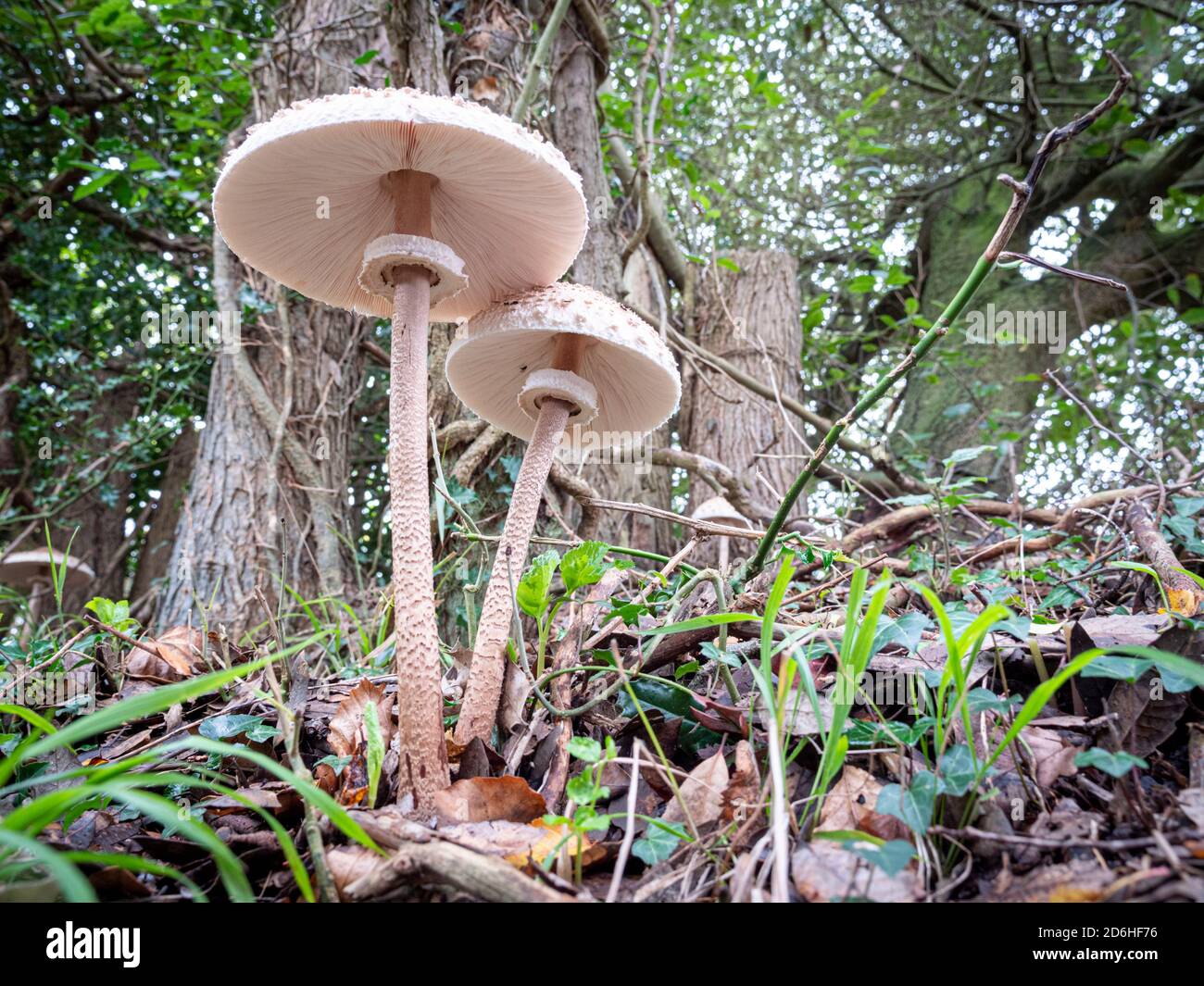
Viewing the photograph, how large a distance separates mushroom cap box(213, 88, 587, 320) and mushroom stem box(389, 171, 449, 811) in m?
0.14

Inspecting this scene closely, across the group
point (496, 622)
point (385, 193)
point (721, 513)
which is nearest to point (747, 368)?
point (721, 513)

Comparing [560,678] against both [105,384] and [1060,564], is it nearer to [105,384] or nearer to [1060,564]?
[1060,564]

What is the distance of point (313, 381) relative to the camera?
455cm

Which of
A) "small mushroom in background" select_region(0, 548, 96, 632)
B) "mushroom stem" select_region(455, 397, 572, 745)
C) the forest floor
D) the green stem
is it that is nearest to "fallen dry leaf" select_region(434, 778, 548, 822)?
the forest floor

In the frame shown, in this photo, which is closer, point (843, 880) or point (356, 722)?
point (843, 880)

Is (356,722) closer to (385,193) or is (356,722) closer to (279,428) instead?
(385,193)

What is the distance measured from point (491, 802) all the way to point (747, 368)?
176 inches

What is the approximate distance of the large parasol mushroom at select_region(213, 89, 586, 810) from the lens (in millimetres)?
1496

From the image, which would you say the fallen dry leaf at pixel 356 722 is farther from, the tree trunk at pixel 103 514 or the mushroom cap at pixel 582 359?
the tree trunk at pixel 103 514

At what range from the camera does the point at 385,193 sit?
6.31ft

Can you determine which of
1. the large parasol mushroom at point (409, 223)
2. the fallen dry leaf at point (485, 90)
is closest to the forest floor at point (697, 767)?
the large parasol mushroom at point (409, 223)

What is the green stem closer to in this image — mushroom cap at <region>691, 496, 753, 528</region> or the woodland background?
the woodland background

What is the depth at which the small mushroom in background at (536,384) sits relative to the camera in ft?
5.59
